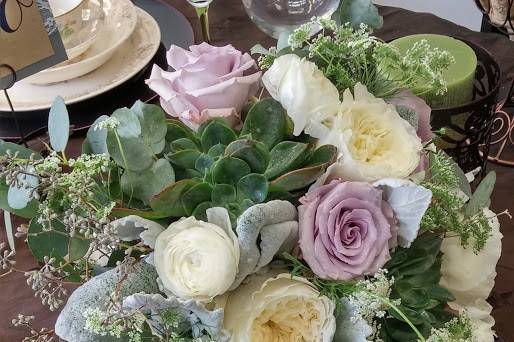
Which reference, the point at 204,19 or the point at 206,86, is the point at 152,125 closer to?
the point at 206,86

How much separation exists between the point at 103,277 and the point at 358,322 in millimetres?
175

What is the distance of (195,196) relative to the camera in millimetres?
506

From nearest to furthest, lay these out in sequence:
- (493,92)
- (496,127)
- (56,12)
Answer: (493,92) < (496,127) < (56,12)

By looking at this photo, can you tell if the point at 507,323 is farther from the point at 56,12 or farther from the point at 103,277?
the point at 56,12

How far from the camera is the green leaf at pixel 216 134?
53 centimetres

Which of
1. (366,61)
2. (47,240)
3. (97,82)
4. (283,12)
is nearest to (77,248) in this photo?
(47,240)

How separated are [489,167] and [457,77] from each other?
18 centimetres

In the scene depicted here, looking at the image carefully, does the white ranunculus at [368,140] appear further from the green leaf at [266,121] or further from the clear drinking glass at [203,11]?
the clear drinking glass at [203,11]

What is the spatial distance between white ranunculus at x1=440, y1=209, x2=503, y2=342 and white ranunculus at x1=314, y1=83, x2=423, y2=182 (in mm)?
89

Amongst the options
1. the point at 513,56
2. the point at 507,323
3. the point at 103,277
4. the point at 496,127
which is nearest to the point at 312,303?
the point at 103,277

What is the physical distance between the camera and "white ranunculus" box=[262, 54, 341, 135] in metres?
0.53

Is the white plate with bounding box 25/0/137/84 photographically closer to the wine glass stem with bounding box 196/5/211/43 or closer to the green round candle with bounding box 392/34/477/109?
the wine glass stem with bounding box 196/5/211/43

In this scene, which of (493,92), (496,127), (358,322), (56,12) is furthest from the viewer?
(56,12)

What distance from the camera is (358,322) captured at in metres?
0.49
